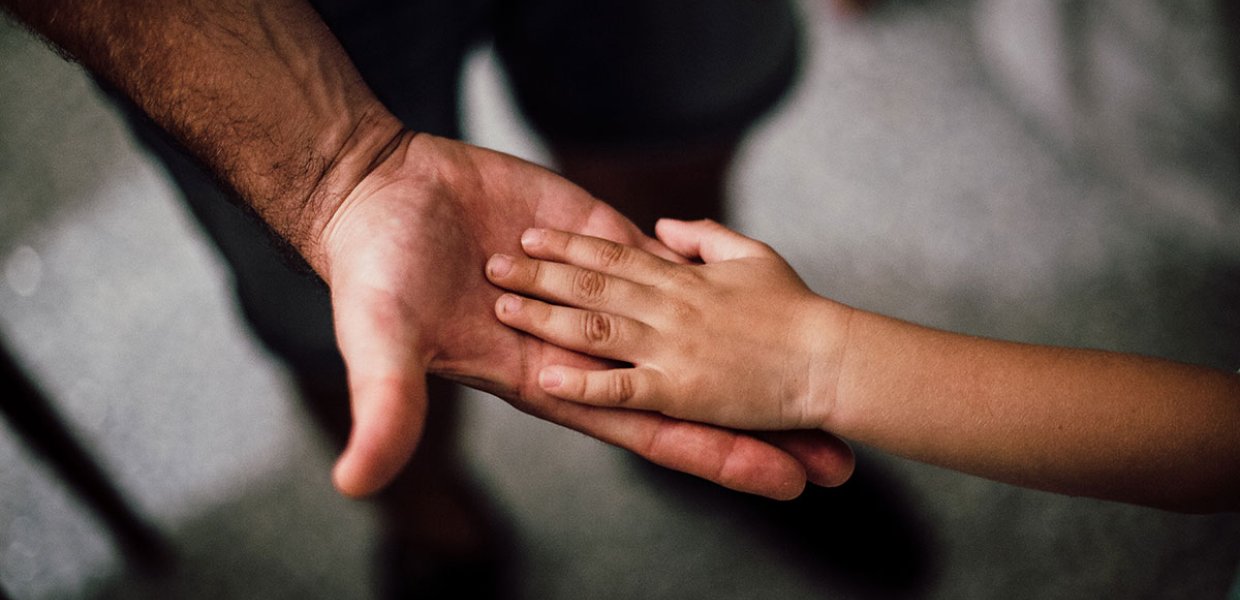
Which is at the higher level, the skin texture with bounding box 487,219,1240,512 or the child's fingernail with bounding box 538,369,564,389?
the skin texture with bounding box 487,219,1240,512

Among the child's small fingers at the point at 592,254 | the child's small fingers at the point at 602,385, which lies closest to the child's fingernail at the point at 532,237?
the child's small fingers at the point at 592,254

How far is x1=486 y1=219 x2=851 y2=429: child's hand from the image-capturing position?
2.36 feet

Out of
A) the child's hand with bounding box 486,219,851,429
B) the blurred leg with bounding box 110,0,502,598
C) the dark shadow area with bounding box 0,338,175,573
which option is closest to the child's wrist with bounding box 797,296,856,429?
the child's hand with bounding box 486,219,851,429

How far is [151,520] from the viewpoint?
119 centimetres

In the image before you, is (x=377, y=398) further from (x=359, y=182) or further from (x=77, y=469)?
(x=77, y=469)

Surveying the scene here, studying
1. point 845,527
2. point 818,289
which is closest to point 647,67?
point 818,289

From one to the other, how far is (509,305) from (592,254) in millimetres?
100

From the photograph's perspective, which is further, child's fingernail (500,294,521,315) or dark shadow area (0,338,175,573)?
dark shadow area (0,338,175,573)

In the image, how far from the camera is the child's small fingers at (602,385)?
27.3 inches

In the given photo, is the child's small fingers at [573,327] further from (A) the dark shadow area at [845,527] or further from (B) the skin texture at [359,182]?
(A) the dark shadow area at [845,527]

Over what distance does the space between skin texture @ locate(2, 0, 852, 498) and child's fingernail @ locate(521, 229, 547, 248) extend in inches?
0.5

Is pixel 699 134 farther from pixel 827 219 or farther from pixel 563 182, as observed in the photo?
pixel 827 219

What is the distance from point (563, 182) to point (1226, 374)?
62 centimetres

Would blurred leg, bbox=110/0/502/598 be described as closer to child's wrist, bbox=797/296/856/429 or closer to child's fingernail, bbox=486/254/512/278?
child's fingernail, bbox=486/254/512/278
